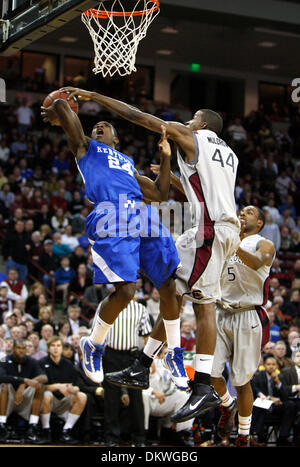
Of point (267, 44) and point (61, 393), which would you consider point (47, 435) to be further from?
point (267, 44)

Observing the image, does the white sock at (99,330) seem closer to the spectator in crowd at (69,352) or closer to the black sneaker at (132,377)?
the black sneaker at (132,377)

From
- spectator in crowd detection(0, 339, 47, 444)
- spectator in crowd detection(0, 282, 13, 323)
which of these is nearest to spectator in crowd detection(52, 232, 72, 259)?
spectator in crowd detection(0, 282, 13, 323)

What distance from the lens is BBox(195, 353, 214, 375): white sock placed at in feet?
20.0

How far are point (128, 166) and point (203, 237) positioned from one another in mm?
932

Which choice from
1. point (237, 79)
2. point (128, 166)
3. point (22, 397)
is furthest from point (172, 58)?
point (128, 166)

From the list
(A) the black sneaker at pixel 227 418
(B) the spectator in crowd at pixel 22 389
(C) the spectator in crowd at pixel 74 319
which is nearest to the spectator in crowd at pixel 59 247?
(C) the spectator in crowd at pixel 74 319

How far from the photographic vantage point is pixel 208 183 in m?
6.19

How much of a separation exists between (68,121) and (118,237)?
1.08 m

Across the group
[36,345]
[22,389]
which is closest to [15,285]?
[36,345]

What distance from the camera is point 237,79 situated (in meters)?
26.0

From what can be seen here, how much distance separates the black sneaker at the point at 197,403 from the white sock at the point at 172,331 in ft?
1.48

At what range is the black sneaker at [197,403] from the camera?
5.74 meters

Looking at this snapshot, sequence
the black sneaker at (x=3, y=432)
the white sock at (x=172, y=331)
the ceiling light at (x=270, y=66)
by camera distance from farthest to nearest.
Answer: the ceiling light at (x=270, y=66), the black sneaker at (x=3, y=432), the white sock at (x=172, y=331)
